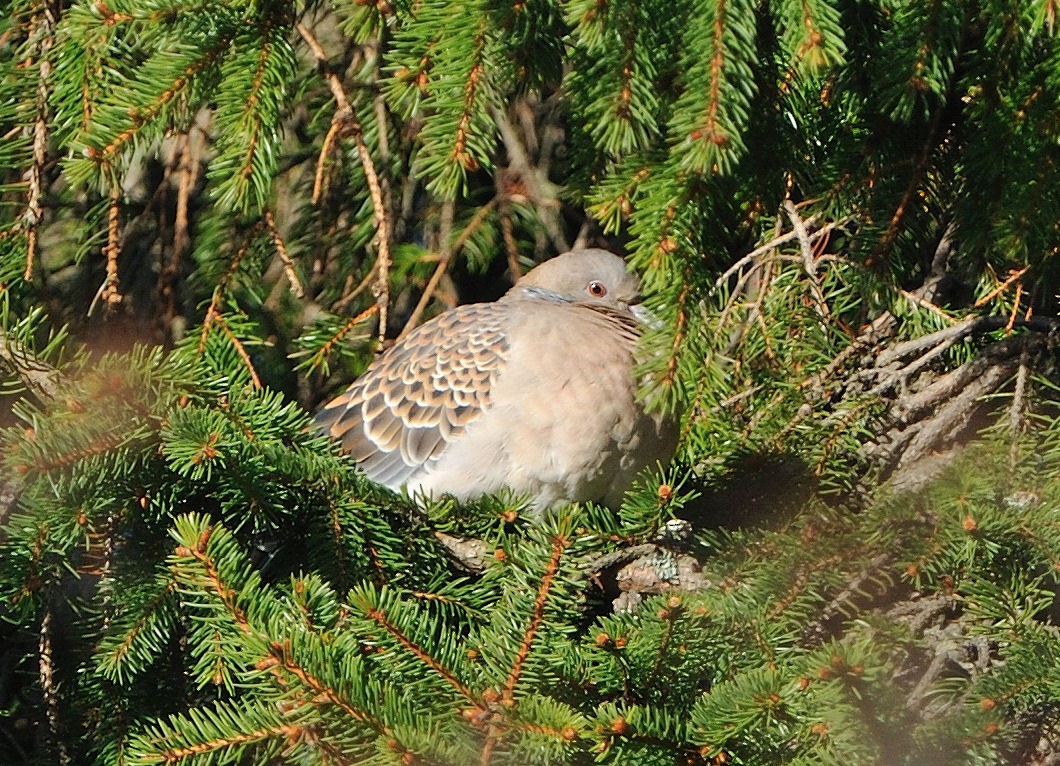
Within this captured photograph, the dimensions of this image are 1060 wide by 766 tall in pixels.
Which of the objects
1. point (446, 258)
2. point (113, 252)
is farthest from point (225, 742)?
point (446, 258)

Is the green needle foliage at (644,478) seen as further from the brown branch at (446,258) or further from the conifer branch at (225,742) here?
the brown branch at (446,258)

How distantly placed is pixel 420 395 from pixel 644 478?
1.19 meters

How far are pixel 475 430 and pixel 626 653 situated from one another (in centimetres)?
127

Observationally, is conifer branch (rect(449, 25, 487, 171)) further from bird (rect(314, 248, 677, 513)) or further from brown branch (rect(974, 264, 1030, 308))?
brown branch (rect(974, 264, 1030, 308))

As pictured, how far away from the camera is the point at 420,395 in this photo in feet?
10.6

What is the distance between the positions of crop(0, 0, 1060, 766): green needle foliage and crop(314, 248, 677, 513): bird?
0.23 meters

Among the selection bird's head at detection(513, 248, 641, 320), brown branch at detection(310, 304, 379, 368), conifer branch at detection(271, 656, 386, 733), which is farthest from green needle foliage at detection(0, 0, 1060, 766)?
bird's head at detection(513, 248, 641, 320)

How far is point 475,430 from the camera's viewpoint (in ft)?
9.70

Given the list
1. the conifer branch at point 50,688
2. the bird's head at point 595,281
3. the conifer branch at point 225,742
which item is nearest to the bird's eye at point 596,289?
the bird's head at point 595,281

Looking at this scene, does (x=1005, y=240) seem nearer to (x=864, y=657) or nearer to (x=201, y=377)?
→ (x=864, y=657)

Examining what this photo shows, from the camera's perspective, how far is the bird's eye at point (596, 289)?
3.41m

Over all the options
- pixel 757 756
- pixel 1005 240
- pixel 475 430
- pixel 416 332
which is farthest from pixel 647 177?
pixel 416 332

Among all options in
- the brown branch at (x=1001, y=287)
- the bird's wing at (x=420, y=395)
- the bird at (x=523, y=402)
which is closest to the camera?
the brown branch at (x=1001, y=287)

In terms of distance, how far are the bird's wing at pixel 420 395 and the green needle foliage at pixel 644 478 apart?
0.39 meters
